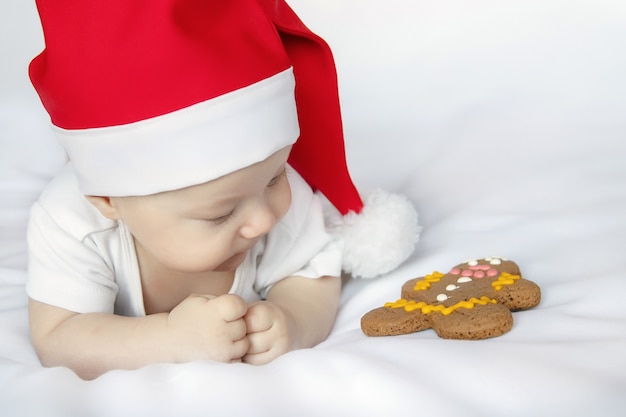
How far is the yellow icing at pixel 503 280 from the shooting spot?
1.29 meters

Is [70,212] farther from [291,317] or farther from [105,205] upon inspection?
[291,317]

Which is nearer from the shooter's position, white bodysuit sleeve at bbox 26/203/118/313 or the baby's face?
the baby's face

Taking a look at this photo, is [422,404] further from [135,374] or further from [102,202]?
[102,202]

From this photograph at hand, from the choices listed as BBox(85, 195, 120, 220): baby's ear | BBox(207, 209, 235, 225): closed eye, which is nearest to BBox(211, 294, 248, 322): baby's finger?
BBox(207, 209, 235, 225): closed eye

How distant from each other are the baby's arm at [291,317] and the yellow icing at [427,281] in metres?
0.18

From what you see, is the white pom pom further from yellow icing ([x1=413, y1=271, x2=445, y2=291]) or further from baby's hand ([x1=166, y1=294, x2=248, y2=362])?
baby's hand ([x1=166, y1=294, x2=248, y2=362])

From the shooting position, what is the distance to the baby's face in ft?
3.93

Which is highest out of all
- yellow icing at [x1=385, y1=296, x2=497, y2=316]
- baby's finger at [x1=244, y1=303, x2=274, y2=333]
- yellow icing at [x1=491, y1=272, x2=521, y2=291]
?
yellow icing at [x1=491, y1=272, x2=521, y2=291]

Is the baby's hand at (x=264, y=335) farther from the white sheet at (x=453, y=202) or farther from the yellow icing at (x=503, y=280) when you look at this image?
the yellow icing at (x=503, y=280)

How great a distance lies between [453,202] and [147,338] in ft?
2.36

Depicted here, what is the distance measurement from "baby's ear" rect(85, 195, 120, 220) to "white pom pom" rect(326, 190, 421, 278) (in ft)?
1.47

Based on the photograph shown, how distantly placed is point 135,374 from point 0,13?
1.49m

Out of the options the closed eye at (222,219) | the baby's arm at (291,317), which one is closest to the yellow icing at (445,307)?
the baby's arm at (291,317)

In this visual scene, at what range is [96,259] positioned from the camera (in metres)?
1.36
